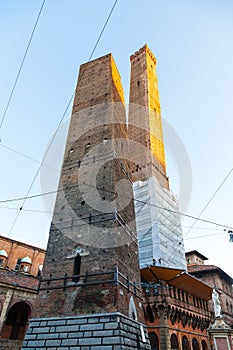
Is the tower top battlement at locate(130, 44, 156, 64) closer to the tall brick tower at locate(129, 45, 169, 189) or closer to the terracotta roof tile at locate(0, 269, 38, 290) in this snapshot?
the tall brick tower at locate(129, 45, 169, 189)

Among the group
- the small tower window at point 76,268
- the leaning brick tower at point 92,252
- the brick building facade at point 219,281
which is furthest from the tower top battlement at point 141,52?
the small tower window at point 76,268

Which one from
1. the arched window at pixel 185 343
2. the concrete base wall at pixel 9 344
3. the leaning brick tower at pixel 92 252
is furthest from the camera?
the arched window at pixel 185 343

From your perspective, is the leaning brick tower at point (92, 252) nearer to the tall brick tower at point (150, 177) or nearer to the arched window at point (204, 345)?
the tall brick tower at point (150, 177)

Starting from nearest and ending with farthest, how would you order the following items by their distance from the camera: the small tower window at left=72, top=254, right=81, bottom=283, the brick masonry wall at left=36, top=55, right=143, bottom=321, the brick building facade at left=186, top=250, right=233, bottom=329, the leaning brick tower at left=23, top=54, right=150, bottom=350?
the leaning brick tower at left=23, top=54, right=150, bottom=350 < the brick masonry wall at left=36, top=55, right=143, bottom=321 < the small tower window at left=72, top=254, right=81, bottom=283 < the brick building facade at left=186, top=250, right=233, bottom=329

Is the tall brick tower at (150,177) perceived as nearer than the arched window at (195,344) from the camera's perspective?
No

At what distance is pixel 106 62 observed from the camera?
1923 cm

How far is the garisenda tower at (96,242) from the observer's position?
29.1 feet

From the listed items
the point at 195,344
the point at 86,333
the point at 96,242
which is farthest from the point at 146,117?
the point at 86,333

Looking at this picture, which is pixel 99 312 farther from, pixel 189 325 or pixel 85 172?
pixel 189 325

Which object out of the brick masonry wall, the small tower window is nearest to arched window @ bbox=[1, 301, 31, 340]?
the brick masonry wall

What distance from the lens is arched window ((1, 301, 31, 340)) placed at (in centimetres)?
1870

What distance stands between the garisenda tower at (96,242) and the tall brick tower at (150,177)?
6.1 inches

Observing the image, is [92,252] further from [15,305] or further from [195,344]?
[195,344]

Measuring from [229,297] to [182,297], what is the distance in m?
16.4
